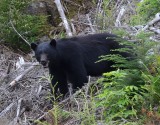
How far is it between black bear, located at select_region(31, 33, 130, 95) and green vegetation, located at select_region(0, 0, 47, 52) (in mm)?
3114

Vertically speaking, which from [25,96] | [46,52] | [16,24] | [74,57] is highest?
[16,24]

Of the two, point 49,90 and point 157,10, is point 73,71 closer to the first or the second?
point 49,90

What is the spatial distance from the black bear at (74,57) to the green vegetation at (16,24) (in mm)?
3114

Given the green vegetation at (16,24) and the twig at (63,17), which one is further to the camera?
the green vegetation at (16,24)

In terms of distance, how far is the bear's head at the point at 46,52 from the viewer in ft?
25.6

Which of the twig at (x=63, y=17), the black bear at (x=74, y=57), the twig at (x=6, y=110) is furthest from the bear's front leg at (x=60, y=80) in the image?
the twig at (x=63, y=17)

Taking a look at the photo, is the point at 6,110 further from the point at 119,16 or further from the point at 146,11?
the point at 119,16

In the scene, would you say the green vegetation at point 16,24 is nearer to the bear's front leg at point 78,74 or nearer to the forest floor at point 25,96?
the forest floor at point 25,96

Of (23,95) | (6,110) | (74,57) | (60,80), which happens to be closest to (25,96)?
(23,95)

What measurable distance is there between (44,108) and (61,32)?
3943 mm

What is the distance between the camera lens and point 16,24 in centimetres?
1116

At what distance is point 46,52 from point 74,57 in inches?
20.6

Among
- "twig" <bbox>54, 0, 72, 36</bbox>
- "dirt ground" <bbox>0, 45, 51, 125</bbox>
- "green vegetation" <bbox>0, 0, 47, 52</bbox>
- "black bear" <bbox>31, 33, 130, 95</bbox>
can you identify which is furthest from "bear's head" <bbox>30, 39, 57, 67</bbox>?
"green vegetation" <bbox>0, 0, 47, 52</bbox>

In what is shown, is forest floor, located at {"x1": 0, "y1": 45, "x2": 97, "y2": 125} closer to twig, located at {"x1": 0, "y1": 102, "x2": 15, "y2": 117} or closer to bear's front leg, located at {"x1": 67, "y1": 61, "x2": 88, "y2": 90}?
twig, located at {"x1": 0, "y1": 102, "x2": 15, "y2": 117}
